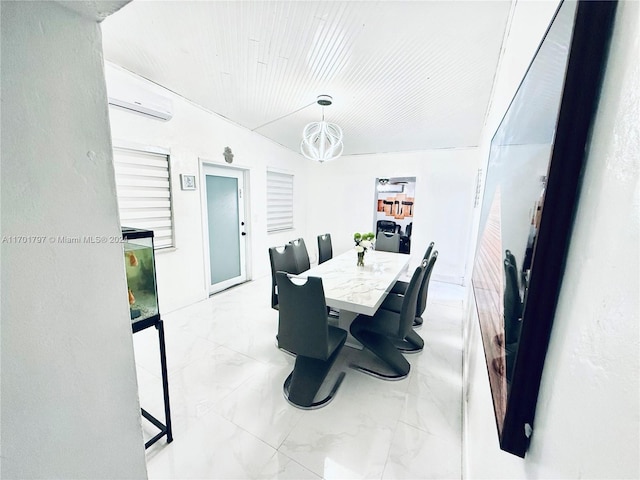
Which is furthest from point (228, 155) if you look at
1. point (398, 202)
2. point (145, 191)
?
point (398, 202)

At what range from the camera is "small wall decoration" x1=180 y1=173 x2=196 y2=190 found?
3092 mm

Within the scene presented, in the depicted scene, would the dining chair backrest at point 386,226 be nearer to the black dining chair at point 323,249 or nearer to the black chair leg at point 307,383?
the black dining chair at point 323,249

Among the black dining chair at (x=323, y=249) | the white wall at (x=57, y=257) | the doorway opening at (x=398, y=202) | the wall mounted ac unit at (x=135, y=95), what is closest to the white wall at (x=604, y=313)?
the white wall at (x=57, y=257)

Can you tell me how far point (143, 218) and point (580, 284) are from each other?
3368 mm

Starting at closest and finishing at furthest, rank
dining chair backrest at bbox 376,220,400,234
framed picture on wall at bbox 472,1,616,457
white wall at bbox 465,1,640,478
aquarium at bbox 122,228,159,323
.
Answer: white wall at bbox 465,1,640,478 → framed picture on wall at bbox 472,1,616,457 → aquarium at bbox 122,228,159,323 → dining chair backrest at bbox 376,220,400,234

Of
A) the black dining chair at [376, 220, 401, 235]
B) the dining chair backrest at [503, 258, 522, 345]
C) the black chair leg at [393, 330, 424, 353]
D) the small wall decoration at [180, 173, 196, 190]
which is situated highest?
the small wall decoration at [180, 173, 196, 190]

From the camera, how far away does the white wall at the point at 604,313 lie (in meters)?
0.31

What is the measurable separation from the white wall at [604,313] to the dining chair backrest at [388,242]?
3.44 m

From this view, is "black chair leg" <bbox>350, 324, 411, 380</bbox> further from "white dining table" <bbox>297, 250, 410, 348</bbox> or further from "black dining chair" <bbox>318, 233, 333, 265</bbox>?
"black dining chair" <bbox>318, 233, 333, 265</bbox>

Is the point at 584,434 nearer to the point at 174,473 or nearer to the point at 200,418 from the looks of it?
the point at 174,473

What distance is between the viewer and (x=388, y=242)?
3.94 m

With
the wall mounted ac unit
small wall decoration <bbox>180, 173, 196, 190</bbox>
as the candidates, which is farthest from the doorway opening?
the wall mounted ac unit

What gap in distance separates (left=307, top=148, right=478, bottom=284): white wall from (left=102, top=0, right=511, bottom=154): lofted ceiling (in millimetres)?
1241

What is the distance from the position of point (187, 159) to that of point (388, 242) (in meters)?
3.01
